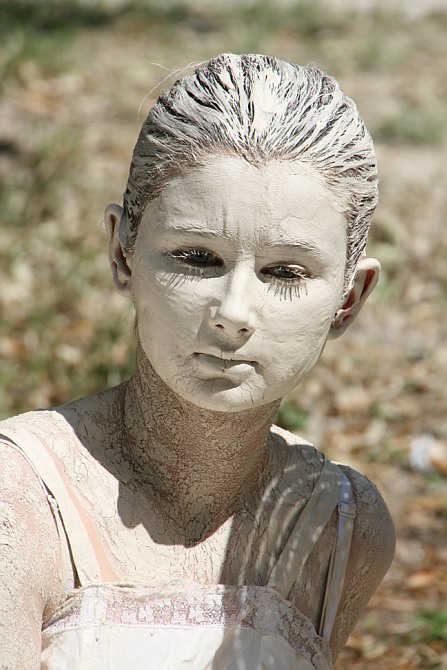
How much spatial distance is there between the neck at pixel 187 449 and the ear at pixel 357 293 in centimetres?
22

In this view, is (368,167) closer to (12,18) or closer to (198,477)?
(198,477)

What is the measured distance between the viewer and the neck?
247 cm

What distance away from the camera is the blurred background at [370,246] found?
5133 mm

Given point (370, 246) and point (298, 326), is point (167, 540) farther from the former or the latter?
point (370, 246)

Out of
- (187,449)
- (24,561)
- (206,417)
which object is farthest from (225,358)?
(24,561)

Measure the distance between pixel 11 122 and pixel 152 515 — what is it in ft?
16.0

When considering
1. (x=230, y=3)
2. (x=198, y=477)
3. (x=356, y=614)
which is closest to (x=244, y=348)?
(x=198, y=477)

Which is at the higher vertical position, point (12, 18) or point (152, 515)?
point (12, 18)

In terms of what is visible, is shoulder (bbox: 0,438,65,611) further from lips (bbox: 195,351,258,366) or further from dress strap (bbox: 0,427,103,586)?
lips (bbox: 195,351,258,366)

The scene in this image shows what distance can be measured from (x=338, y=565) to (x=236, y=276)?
2.53 ft

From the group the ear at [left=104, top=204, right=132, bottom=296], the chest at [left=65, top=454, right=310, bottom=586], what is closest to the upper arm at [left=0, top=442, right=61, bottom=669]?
the chest at [left=65, top=454, right=310, bottom=586]

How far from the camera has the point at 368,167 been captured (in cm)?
237

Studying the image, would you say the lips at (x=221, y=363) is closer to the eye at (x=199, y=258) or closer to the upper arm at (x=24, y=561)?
the eye at (x=199, y=258)

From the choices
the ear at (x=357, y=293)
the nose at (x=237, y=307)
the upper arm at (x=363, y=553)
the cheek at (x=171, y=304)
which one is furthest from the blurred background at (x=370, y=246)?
the nose at (x=237, y=307)
